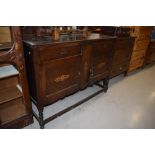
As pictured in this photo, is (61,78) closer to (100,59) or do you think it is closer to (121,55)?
(100,59)

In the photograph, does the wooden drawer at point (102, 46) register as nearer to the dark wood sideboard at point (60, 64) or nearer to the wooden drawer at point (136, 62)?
the dark wood sideboard at point (60, 64)

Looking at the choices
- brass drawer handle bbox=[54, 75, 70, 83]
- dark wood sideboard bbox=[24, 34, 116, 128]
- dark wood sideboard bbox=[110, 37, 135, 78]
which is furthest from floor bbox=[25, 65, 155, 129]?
brass drawer handle bbox=[54, 75, 70, 83]

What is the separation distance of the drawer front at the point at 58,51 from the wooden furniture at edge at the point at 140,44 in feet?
5.70

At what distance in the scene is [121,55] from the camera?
8.46 ft

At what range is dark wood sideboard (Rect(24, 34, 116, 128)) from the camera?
132 cm

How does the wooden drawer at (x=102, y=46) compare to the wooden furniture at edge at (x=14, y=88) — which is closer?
the wooden furniture at edge at (x=14, y=88)

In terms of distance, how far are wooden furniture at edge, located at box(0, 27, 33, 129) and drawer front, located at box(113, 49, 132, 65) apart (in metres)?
1.65

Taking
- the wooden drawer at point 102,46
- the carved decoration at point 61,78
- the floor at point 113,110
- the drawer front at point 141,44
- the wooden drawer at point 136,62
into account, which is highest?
the wooden drawer at point 102,46

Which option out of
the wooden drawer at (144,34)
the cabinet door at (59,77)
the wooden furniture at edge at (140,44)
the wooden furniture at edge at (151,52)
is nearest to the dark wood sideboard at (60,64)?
the cabinet door at (59,77)

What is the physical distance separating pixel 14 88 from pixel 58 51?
732mm

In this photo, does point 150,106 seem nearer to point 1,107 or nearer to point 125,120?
point 125,120

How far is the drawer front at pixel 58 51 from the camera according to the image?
1.30 meters
